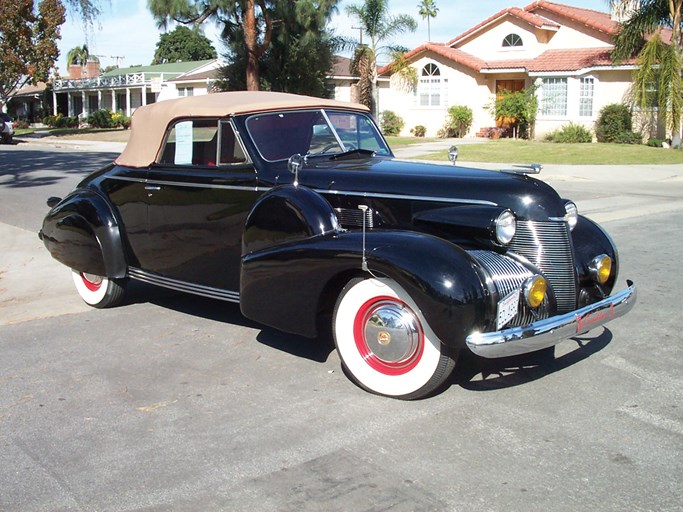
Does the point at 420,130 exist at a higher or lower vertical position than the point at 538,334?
higher

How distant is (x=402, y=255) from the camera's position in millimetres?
Result: 4203

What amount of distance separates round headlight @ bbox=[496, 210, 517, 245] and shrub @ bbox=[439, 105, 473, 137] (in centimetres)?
3027

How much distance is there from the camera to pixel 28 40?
4281 cm

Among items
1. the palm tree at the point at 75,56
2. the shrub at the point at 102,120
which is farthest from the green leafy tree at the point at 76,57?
the shrub at the point at 102,120

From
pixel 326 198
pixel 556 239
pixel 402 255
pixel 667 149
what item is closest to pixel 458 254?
pixel 402 255

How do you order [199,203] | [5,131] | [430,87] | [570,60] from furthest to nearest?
[5,131]
[430,87]
[570,60]
[199,203]

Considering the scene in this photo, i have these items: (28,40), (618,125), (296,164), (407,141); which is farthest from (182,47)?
(296,164)

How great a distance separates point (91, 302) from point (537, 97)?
2793cm

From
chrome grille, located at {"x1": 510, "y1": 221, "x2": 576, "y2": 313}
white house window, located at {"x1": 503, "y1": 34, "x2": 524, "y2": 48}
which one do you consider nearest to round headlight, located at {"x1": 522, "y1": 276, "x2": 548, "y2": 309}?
chrome grille, located at {"x1": 510, "y1": 221, "x2": 576, "y2": 313}

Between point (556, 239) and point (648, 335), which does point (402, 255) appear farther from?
point (648, 335)

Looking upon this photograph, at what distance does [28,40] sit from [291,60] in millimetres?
17251

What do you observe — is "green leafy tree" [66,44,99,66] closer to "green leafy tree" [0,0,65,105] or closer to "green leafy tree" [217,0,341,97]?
"green leafy tree" [0,0,65,105]

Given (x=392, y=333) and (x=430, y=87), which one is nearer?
(x=392, y=333)

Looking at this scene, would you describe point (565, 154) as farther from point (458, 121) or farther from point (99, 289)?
point (99, 289)
